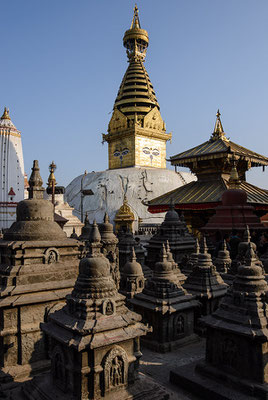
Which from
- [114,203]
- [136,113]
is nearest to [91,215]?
[114,203]

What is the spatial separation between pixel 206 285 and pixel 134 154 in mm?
32076

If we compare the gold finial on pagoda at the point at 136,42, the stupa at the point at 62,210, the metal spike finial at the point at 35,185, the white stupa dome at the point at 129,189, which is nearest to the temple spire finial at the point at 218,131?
the stupa at the point at 62,210

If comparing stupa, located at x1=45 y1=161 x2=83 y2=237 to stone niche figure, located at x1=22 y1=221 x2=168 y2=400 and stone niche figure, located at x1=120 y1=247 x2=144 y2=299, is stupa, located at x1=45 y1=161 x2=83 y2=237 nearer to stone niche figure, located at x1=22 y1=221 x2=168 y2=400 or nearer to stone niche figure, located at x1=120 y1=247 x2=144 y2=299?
stone niche figure, located at x1=120 y1=247 x2=144 y2=299

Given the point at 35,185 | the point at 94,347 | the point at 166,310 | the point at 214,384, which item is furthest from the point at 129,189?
the point at 94,347

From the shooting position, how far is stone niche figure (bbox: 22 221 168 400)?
4602mm

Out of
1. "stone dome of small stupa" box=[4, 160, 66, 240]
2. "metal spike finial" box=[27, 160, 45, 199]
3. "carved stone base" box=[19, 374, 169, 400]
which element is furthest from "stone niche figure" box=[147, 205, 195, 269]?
"carved stone base" box=[19, 374, 169, 400]

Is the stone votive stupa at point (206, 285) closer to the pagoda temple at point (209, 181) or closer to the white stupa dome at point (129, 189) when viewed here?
the pagoda temple at point (209, 181)

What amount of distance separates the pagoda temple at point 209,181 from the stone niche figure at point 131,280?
9270 millimetres

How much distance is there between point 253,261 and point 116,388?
3.02 meters

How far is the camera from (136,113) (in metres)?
40.7

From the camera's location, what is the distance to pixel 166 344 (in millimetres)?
7789

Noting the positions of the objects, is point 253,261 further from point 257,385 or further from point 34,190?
point 34,190

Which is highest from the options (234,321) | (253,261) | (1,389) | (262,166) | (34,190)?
(262,166)

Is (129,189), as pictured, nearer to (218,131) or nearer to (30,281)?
(218,131)
